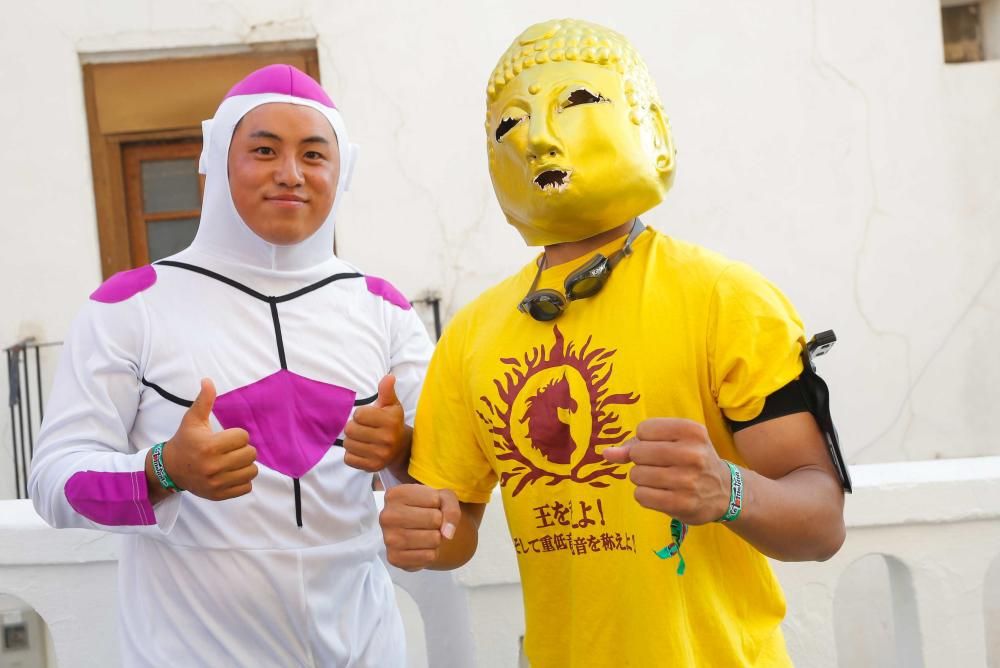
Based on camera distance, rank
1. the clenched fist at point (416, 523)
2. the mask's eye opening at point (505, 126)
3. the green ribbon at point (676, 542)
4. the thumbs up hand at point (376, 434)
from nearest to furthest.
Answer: the green ribbon at point (676, 542) → the clenched fist at point (416, 523) → the mask's eye opening at point (505, 126) → the thumbs up hand at point (376, 434)

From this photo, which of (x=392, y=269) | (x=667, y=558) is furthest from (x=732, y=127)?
(x=667, y=558)

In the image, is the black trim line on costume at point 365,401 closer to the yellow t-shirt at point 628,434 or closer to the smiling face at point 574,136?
the yellow t-shirt at point 628,434

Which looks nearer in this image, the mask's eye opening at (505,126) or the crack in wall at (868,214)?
the mask's eye opening at (505,126)

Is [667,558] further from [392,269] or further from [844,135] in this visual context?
[844,135]

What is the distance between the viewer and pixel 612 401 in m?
1.46

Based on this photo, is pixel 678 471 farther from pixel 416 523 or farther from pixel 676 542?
pixel 416 523

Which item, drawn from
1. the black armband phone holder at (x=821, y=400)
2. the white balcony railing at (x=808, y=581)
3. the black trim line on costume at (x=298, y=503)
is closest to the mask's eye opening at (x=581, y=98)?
the black armband phone holder at (x=821, y=400)

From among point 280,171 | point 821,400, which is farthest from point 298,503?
point 821,400

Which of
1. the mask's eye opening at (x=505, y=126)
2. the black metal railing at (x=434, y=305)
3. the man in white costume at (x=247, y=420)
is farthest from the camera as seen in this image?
the black metal railing at (x=434, y=305)

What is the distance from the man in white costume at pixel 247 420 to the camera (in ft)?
6.07

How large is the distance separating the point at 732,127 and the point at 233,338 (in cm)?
347

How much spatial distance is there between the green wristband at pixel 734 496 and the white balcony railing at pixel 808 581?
1029 millimetres

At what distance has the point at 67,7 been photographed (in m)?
4.69

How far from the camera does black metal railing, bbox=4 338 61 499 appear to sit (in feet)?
15.1
